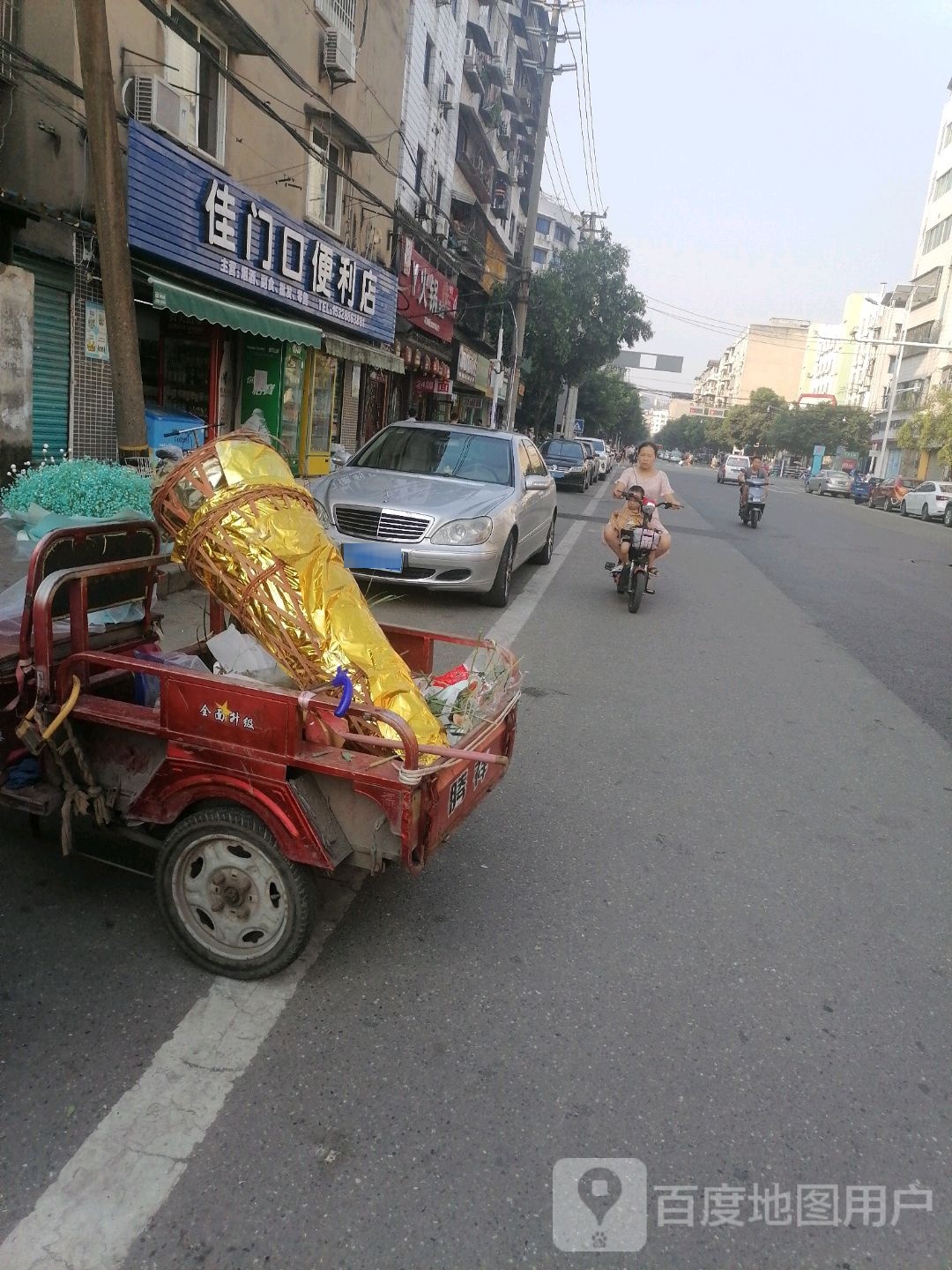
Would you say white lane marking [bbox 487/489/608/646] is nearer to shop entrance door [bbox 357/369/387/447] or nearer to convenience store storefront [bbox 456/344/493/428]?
shop entrance door [bbox 357/369/387/447]

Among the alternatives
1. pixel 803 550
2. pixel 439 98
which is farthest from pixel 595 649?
pixel 439 98

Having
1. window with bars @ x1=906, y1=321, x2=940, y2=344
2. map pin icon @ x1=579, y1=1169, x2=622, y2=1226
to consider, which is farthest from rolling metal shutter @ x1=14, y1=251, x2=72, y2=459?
window with bars @ x1=906, y1=321, x2=940, y2=344

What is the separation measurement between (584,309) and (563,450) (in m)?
8.48

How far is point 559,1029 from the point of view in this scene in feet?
8.73

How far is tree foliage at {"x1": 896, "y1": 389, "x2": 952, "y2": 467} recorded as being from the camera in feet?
135

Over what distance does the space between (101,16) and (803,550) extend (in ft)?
44.7

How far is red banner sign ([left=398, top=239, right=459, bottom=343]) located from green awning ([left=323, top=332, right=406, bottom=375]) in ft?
10.5

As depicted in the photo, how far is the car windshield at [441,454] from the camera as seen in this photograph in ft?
29.9

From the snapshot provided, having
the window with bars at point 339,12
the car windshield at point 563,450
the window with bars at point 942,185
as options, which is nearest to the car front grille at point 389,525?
the window with bars at point 339,12

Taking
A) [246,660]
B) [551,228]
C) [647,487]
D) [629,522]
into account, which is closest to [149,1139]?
[246,660]

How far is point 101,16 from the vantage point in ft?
22.1

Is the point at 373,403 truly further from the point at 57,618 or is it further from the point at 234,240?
the point at 57,618

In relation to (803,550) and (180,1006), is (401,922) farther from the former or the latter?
(803,550)

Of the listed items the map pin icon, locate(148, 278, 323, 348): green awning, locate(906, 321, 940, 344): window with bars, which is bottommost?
the map pin icon
